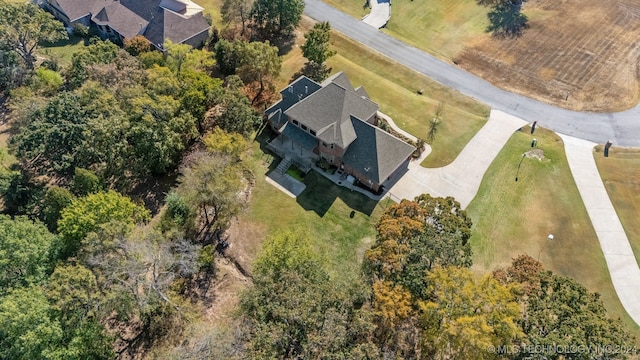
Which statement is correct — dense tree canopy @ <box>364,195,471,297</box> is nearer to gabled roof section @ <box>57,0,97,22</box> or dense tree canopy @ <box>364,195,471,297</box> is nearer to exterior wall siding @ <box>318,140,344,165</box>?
exterior wall siding @ <box>318,140,344,165</box>

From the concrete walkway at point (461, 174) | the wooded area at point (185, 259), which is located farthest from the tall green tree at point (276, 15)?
the concrete walkway at point (461, 174)

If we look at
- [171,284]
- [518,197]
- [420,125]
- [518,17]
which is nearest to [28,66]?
[171,284]

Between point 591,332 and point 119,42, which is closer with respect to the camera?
point 591,332

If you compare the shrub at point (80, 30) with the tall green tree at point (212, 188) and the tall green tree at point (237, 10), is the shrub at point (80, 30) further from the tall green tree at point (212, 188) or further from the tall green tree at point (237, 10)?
the tall green tree at point (212, 188)

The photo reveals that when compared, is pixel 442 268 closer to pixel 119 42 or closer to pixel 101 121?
pixel 101 121

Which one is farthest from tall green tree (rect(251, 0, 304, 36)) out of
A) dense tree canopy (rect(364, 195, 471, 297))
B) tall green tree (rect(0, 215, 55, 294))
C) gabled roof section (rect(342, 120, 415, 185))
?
tall green tree (rect(0, 215, 55, 294))

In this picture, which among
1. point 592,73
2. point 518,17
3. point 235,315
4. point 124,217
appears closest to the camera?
point 235,315
